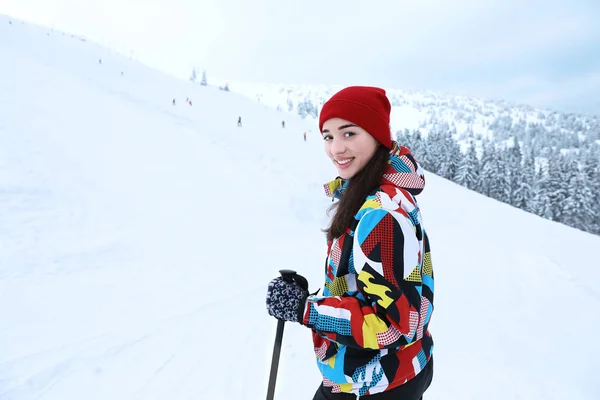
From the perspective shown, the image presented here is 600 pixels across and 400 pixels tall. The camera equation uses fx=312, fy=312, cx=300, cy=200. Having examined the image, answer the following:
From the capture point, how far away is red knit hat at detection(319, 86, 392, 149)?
5.27 ft

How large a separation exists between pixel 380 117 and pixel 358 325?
1.03m

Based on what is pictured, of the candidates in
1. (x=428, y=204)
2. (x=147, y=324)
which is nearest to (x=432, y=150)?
(x=428, y=204)

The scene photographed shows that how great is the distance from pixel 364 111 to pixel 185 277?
613cm

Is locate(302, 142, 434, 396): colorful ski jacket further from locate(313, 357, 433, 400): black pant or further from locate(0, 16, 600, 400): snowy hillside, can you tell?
locate(0, 16, 600, 400): snowy hillside

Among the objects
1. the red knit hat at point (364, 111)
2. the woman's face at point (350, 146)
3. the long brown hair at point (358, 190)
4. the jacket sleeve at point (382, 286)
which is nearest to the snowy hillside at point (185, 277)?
the jacket sleeve at point (382, 286)

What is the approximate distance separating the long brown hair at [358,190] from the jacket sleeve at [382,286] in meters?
0.15

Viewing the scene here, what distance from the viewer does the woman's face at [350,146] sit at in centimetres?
162

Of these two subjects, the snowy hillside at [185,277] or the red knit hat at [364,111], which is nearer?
the red knit hat at [364,111]

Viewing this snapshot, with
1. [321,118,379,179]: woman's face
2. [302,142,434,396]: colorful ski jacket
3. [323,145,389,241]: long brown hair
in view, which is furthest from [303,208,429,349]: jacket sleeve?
[321,118,379,179]: woman's face

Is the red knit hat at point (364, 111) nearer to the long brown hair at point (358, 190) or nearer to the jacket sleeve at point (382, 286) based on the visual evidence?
the long brown hair at point (358, 190)

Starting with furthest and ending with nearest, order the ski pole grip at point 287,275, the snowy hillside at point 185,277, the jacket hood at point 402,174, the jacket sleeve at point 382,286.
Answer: the snowy hillside at point 185,277, the ski pole grip at point 287,275, the jacket hood at point 402,174, the jacket sleeve at point 382,286

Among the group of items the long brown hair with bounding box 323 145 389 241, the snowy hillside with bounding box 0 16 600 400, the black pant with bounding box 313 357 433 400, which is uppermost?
the long brown hair with bounding box 323 145 389 241

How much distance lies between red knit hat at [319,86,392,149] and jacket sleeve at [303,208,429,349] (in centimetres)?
49

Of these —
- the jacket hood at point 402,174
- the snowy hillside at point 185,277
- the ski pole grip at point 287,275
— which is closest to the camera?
the jacket hood at point 402,174
